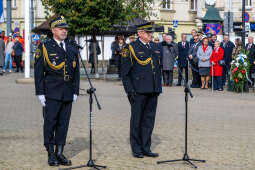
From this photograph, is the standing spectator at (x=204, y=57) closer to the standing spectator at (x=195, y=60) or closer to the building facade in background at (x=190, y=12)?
the standing spectator at (x=195, y=60)

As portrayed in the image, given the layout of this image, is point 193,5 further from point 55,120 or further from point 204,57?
point 55,120

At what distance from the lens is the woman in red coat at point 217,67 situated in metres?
21.1

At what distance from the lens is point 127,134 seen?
36.0 ft

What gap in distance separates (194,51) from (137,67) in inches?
514

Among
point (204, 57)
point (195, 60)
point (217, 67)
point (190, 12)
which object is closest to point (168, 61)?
point (195, 60)

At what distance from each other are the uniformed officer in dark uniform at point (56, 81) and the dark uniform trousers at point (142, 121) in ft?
3.35

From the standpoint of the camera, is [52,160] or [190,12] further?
[190,12]

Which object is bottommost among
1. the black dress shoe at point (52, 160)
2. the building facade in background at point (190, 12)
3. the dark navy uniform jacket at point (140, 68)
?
the black dress shoe at point (52, 160)

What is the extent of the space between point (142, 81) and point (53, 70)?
1305 millimetres

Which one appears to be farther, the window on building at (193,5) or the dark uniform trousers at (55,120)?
the window on building at (193,5)

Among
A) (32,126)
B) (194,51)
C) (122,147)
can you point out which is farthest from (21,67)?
(122,147)

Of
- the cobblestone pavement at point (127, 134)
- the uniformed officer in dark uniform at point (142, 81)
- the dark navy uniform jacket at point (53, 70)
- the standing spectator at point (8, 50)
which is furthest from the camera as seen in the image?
the standing spectator at point (8, 50)

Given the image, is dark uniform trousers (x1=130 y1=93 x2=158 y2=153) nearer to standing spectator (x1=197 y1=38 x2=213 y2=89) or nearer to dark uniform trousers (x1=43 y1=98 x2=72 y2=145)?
dark uniform trousers (x1=43 y1=98 x2=72 y2=145)

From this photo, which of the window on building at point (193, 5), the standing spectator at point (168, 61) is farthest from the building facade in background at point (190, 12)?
the standing spectator at point (168, 61)
